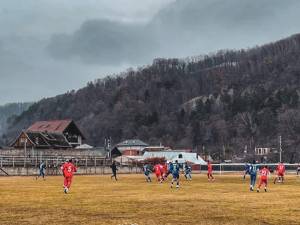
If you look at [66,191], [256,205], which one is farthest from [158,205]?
[66,191]

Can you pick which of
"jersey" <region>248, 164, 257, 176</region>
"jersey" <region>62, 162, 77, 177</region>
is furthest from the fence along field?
"jersey" <region>248, 164, 257, 176</region>

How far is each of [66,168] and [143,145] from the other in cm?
15729

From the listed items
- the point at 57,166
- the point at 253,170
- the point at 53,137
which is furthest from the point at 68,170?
the point at 53,137

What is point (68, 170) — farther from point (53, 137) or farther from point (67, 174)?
point (53, 137)

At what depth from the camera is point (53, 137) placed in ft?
440

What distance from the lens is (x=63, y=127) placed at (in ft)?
493

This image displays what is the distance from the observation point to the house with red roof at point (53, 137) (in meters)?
128

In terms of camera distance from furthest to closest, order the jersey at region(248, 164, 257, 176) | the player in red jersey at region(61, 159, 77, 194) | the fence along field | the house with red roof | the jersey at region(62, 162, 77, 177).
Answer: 1. the house with red roof
2. the fence along field
3. the jersey at region(248, 164, 257, 176)
4. the jersey at region(62, 162, 77, 177)
5. the player in red jersey at region(61, 159, 77, 194)

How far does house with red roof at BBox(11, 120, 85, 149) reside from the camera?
12794 centimetres

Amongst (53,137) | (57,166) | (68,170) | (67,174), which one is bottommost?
(57,166)

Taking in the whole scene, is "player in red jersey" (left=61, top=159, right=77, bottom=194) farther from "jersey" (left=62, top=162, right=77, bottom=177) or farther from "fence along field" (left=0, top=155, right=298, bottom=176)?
"fence along field" (left=0, top=155, right=298, bottom=176)

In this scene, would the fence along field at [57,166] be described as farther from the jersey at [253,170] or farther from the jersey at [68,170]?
the jersey at [253,170]

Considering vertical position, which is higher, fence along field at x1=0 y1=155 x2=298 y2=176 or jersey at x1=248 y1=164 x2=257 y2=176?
jersey at x1=248 y1=164 x2=257 y2=176

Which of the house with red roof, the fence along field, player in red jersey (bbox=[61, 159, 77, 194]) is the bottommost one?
the fence along field
